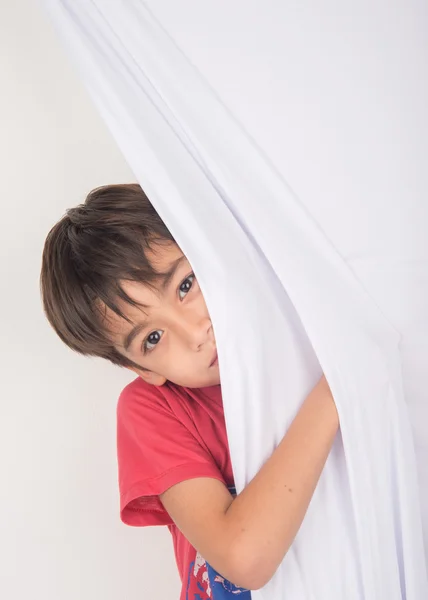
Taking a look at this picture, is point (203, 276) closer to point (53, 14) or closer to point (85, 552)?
point (53, 14)

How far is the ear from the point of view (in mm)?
1049

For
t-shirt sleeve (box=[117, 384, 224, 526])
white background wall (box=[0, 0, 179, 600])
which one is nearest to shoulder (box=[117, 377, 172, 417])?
t-shirt sleeve (box=[117, 384, 224, 526])

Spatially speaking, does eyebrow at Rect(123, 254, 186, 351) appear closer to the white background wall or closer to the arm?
the arm

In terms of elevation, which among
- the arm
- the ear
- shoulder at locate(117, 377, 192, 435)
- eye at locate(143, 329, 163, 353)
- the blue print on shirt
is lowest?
the blue print on shirt

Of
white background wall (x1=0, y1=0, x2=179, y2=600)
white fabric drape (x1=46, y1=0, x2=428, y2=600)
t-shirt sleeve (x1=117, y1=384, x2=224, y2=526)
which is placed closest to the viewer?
white fabric drape (x1=46, y1=0, x2=428, y2=600)

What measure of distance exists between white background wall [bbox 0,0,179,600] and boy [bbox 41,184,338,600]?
30 cm

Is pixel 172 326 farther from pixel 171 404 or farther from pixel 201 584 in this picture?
pixel 201 584

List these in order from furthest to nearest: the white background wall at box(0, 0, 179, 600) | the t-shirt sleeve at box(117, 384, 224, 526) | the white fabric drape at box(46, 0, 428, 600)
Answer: the white background wall at box(0, 0, 179, 600)
the t-shirt sleeve at box(117, 384, 224, 526)
the white fabric drape at box(46, 0, 428, 600)

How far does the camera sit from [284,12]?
31.5 inches

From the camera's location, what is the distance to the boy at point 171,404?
0.81m

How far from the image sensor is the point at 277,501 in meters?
0.80

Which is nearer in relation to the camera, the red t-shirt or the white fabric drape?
the white fabric drape

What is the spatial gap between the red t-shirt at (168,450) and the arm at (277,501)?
13 cm

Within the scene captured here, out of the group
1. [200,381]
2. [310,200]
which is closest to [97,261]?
[200,381]
